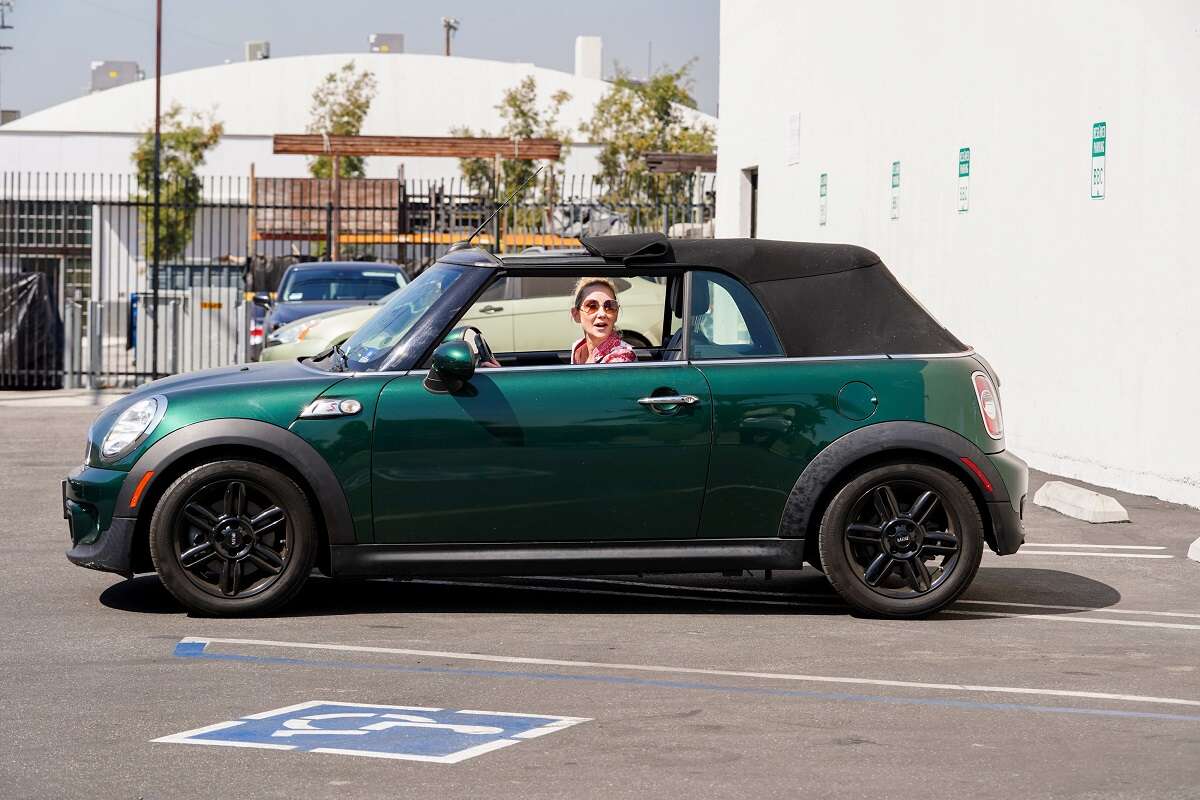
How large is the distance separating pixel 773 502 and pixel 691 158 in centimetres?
2262

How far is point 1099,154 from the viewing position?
1268 centimetres

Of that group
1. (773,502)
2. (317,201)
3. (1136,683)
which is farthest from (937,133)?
(317,201)

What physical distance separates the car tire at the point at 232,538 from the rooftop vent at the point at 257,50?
91.2 m

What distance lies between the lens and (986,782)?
494 centimetres

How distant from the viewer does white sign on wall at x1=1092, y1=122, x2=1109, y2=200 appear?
1261cm

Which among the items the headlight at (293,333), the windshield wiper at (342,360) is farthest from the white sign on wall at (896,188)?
the windshield wiper at (342,360)

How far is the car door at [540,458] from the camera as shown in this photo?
7203mm

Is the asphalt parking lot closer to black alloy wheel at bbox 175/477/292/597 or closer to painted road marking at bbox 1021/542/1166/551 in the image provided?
black alloy wheel at bbox 175/477/292/597

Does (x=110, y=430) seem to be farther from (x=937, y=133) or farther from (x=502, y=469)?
(x=937, y=133)

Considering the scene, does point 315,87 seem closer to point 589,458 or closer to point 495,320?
point 495,320

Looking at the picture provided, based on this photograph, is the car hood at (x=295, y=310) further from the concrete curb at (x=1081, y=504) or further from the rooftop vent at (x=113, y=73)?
the rooftop vent at (x=113, y=73)

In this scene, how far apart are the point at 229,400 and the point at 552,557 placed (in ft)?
5.05

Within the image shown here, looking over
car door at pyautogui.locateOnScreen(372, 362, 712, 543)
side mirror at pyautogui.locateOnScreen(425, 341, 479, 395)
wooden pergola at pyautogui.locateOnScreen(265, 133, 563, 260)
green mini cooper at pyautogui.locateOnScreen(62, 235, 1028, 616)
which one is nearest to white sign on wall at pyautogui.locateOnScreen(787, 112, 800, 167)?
wooden pergola at pyautogui.locateOnScreen(265, 133, 563, 260)

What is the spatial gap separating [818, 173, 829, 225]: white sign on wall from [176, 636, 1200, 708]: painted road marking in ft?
44.5
